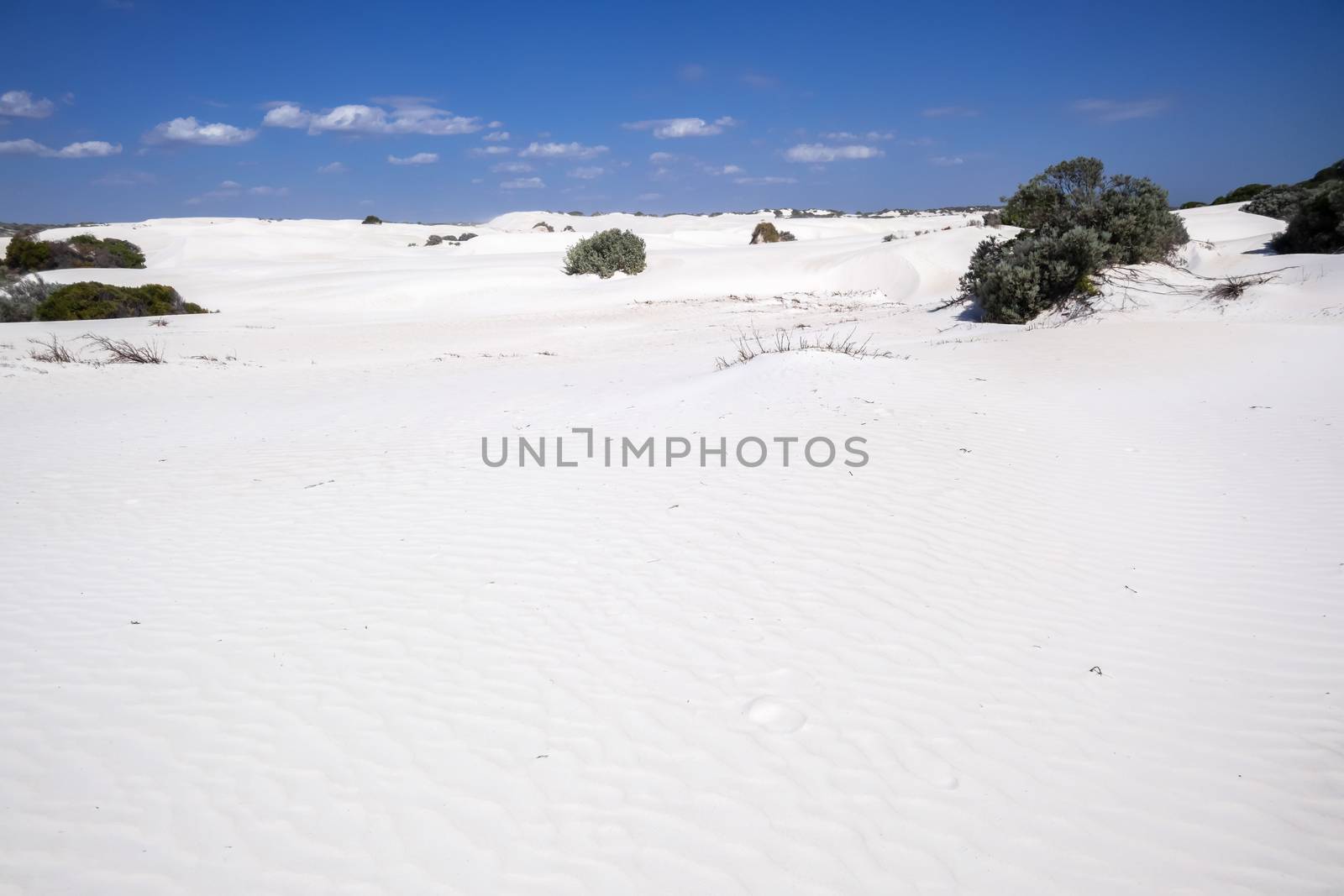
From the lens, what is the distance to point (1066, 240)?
13.1 m

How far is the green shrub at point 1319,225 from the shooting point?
47.7ft

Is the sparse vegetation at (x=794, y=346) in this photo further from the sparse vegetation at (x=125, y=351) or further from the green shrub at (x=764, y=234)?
the green shrub at (x=764, y=234)

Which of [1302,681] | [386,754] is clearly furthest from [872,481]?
[386,754]

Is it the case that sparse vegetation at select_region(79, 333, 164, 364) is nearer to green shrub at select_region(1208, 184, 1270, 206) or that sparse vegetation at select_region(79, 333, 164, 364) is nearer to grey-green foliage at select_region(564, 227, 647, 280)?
grey-green foliage at select_region(564, 227, 647, 280)

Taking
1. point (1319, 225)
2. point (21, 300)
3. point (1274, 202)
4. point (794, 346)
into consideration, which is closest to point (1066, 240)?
point (794, 346)

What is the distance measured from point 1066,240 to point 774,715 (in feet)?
42.0

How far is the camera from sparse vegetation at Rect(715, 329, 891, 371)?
33.7ft

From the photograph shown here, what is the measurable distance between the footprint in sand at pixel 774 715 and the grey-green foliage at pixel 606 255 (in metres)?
21.9

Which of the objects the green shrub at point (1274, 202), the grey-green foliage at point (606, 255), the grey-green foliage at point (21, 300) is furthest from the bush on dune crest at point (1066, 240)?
the grey-green foliage at point (21, 300)

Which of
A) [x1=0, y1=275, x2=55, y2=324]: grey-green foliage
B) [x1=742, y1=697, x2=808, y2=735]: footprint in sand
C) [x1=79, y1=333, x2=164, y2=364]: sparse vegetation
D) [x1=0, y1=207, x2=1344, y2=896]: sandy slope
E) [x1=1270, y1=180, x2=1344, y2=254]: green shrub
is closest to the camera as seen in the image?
[x1=0, y1=207, x2=1344, y2=896]: sandy slope

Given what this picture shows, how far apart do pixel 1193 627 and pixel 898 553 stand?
1603 mm

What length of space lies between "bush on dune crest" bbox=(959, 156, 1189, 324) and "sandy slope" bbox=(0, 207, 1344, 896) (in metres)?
4.65

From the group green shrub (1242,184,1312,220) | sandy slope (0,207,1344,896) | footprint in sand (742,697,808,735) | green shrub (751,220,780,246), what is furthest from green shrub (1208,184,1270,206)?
footprint in sand (742,697,808,735)

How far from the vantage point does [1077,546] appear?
496 cm
